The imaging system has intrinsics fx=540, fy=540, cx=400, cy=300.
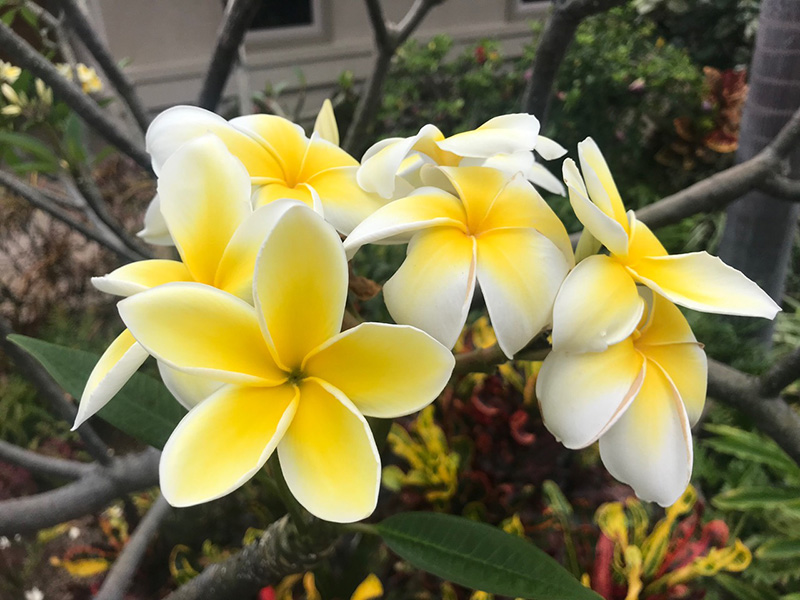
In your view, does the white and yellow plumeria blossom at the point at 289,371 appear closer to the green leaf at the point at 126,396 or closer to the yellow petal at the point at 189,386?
the yellow petal at the point at 189,386

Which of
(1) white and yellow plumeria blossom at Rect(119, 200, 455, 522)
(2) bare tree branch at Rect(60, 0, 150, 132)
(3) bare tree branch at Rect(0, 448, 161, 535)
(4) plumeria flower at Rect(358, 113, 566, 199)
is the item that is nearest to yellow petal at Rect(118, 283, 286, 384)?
(1) white and yellow plumeria blossom at Rect(119, 200, 455, 522)

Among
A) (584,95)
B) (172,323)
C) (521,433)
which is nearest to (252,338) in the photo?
(172,323)

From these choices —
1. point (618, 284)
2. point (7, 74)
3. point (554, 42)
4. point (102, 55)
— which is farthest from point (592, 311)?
point (7, 74)

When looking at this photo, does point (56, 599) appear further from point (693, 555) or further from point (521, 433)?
point (693, 555)

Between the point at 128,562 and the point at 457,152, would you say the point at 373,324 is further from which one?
the point at 128,562

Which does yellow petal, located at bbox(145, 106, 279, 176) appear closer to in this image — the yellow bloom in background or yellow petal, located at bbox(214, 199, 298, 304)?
yellow petal, located at bbox(214, 199, 298, 304)
